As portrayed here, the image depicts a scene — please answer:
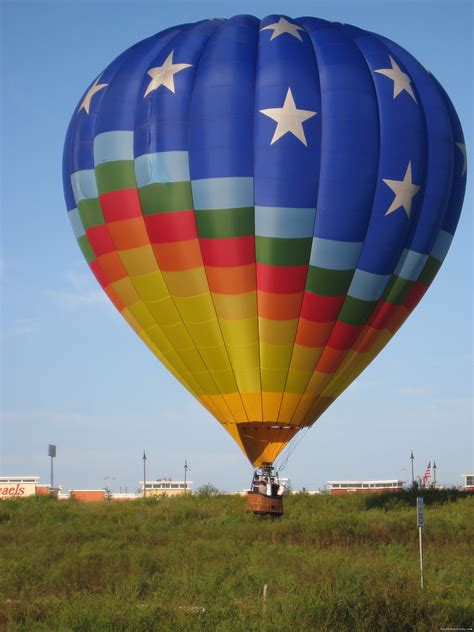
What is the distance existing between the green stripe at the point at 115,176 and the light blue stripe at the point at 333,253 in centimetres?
535

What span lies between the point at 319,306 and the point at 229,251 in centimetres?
295

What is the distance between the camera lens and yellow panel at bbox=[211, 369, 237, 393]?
2798 centimetres

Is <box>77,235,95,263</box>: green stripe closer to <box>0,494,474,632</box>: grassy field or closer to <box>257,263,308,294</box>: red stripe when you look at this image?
<box>257,263,308,294</box>: red stripe

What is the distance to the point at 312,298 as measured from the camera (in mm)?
27484

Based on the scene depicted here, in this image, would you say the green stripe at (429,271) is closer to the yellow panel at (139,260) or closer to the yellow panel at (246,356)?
the yellow panel at (246,356)

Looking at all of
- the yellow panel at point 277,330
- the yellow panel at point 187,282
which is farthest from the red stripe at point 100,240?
the yellow panel at point 277,330

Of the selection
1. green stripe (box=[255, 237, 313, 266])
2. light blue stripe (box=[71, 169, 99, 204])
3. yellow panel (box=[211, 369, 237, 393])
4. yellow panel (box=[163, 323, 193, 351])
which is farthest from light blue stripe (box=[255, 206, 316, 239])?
light blue stripe (box=[71, 169, 99, 204])

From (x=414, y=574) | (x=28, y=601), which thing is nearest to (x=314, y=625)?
(x=28, y=601)

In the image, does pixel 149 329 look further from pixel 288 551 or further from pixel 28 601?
pixel 28 601

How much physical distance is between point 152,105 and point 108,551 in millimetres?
13122

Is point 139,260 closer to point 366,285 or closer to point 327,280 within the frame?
point 327,280

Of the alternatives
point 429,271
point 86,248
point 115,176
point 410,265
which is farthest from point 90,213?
point 429,271

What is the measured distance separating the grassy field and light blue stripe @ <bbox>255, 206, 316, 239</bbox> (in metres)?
8.71

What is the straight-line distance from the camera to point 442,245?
29922 millimetres
